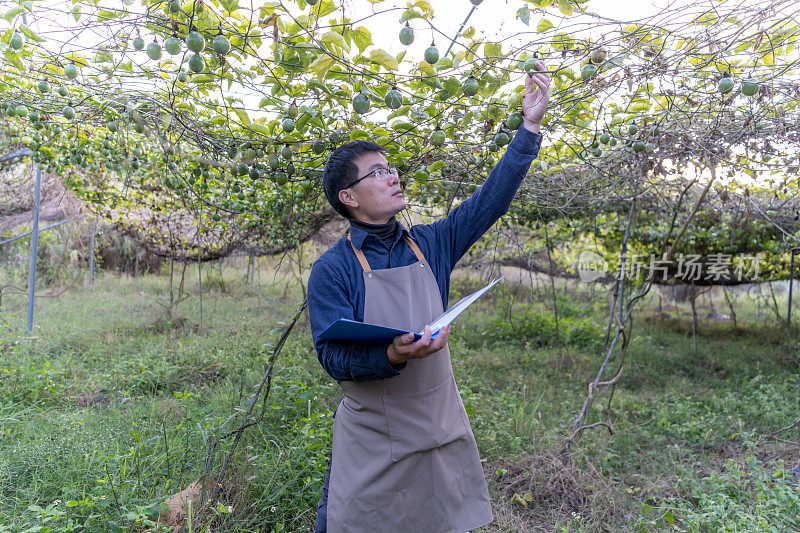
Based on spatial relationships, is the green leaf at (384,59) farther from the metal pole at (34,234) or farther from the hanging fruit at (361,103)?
the metal pole at (34,234)

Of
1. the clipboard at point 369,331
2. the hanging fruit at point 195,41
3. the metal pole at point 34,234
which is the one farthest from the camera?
the metal pole at point 34,234

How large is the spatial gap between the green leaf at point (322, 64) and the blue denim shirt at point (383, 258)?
1.59ft

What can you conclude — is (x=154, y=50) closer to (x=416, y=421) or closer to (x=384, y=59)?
(x=384, y=59)

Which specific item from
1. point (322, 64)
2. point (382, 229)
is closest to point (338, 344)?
point (382, 229)

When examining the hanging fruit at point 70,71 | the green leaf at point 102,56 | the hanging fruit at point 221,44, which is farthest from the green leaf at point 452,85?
the hanging fruit at point 70,71

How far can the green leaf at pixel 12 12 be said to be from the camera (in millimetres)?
1571

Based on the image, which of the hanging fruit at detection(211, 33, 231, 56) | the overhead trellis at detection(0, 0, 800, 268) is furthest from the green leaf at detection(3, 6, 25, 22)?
the hanging fruit at detection(211, 33, 231, 56)

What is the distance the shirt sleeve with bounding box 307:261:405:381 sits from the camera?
129cm

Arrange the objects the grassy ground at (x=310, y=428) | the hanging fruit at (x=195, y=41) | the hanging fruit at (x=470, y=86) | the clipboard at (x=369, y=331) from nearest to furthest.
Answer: the clipboard at (x=369, y=331), the hanging fruit at (x=195, y=41), the hanging fruit at (x=470, y=86), the grassy ground at (x=310, y=428)

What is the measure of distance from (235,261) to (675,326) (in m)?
7.99

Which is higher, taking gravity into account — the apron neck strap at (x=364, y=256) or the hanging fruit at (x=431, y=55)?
the hanging fruit at (x=431, y=55)

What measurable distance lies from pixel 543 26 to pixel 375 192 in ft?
2.47

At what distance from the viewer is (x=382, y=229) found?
161cm

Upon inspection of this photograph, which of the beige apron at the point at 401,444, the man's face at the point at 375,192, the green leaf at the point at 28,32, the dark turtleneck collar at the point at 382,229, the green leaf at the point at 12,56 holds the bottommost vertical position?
the beige apron at the point at 401,444
